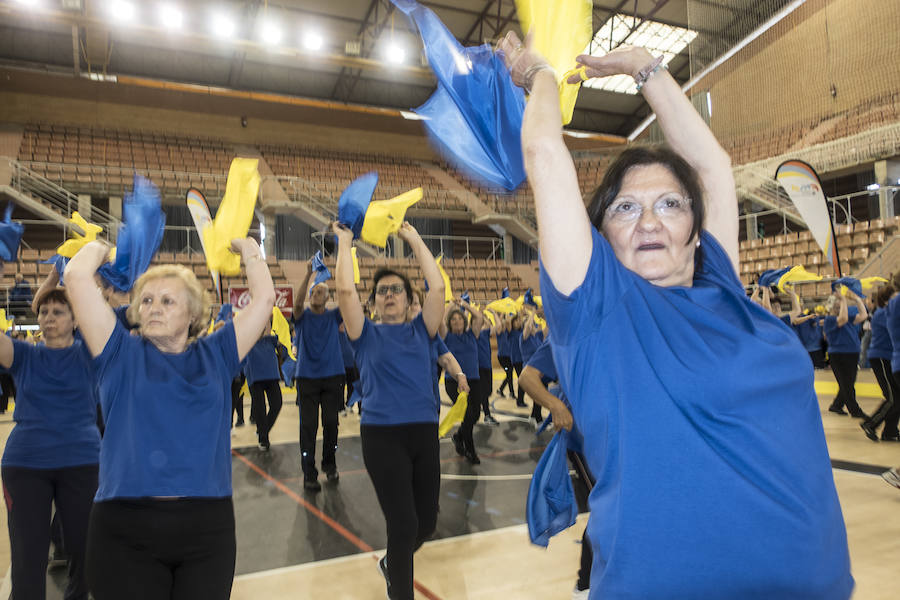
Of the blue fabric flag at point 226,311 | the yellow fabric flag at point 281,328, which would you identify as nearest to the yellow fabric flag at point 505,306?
the yellow fabric flag at point 281,328

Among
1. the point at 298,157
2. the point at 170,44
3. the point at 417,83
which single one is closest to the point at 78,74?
the point at 170,44

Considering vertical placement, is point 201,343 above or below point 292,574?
above

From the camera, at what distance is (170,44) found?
59.0ft

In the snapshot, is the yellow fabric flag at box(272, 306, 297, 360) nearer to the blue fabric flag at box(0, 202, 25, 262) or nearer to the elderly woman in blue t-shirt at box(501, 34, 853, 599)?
the blue fabric flag at box(0, 202, 25, 262)

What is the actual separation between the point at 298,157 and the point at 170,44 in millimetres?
5388

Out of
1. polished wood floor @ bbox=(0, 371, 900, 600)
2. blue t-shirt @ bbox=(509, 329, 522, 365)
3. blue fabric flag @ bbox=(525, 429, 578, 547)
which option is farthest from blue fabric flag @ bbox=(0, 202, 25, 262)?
blue t-shirt @ bbox=(509, 329, 522, 365)

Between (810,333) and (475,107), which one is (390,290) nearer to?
(475,107)

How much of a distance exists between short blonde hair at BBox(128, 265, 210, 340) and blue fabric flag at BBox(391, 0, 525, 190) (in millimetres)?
1225

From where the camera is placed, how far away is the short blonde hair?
89.3 inches

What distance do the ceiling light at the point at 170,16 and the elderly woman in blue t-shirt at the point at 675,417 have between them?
59.5 ft

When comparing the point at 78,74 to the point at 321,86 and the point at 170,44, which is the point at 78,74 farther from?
the point at 321,86

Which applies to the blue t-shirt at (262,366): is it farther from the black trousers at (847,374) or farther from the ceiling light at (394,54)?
the ceiling light at (394,54)

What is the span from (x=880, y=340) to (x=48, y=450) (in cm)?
807

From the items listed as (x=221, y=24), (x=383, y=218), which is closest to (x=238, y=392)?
(x=383, y=218)
